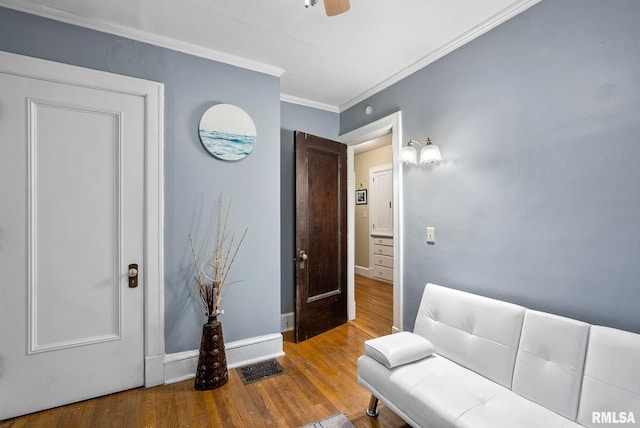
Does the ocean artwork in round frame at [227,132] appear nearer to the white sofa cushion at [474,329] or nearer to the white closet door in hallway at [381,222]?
the white sofa cushion at [474,329]

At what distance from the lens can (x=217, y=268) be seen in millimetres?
2301

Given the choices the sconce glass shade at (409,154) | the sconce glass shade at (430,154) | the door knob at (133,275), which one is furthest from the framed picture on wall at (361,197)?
the door knob at (133,275)

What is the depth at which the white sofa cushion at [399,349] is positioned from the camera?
5.49ft

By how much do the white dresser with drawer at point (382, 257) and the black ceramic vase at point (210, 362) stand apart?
146 inches

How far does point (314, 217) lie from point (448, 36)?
6.41ft

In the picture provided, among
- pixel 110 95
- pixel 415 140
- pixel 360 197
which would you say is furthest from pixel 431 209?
pixel 360 197

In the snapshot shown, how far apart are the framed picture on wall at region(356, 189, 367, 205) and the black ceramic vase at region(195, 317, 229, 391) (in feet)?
14.5

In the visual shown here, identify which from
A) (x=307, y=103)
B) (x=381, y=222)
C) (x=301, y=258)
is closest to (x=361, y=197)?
(x=381, y=222)

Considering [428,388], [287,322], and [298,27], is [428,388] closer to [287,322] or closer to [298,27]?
[287,322]

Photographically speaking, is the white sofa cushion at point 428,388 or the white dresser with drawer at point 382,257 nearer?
the white sofa cushion at point 428,388

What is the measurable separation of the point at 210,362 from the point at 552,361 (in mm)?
2138

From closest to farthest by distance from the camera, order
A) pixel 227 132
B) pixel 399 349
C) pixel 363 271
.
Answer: pixel 399 349, pixel 227 132, pixel 363 271

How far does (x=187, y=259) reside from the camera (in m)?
2.28

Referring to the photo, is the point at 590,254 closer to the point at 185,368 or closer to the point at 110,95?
the point at 185,368
